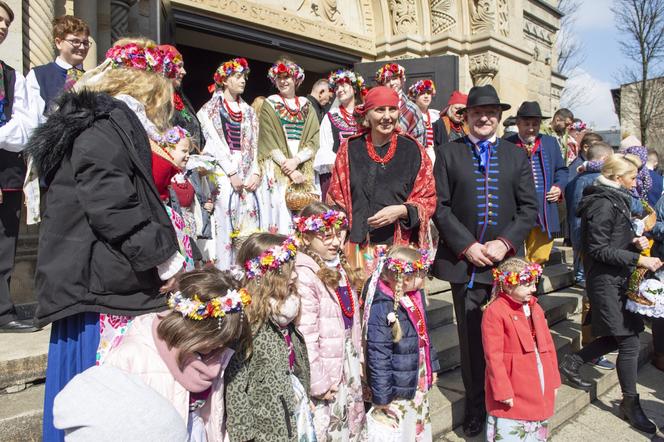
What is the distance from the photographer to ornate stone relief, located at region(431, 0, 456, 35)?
871 cm

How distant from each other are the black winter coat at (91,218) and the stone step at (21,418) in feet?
2.78

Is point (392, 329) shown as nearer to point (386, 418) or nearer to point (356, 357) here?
point (356, 357)

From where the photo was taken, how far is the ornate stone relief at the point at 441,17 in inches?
343

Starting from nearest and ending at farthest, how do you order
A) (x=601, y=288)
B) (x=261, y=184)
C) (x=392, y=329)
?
(x=392, y=329)
(x=601, y=288)
(x=261, y=184)

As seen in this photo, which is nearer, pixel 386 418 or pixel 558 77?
pixel 386 418

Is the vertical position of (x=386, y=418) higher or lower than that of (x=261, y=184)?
lower

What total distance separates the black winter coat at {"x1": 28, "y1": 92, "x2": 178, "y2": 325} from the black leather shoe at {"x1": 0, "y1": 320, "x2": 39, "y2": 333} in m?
1.49

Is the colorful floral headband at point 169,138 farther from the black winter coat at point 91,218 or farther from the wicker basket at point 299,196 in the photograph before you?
the wicker basket at point 299,196

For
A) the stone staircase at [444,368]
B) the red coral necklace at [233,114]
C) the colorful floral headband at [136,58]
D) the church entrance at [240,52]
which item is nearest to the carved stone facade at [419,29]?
the church entrance at [240,52]

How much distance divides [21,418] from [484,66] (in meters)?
8.41

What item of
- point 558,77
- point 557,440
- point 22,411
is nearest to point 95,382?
point 22,411

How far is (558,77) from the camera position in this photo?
13.9 meters

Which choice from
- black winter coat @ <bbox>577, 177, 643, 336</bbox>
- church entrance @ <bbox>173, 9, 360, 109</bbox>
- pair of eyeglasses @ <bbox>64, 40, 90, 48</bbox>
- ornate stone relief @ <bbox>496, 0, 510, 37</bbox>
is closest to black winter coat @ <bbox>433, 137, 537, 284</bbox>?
black winter coat @ <bbox>577, 177, 643, 336</bbox>

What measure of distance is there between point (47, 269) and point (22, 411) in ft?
3.38
